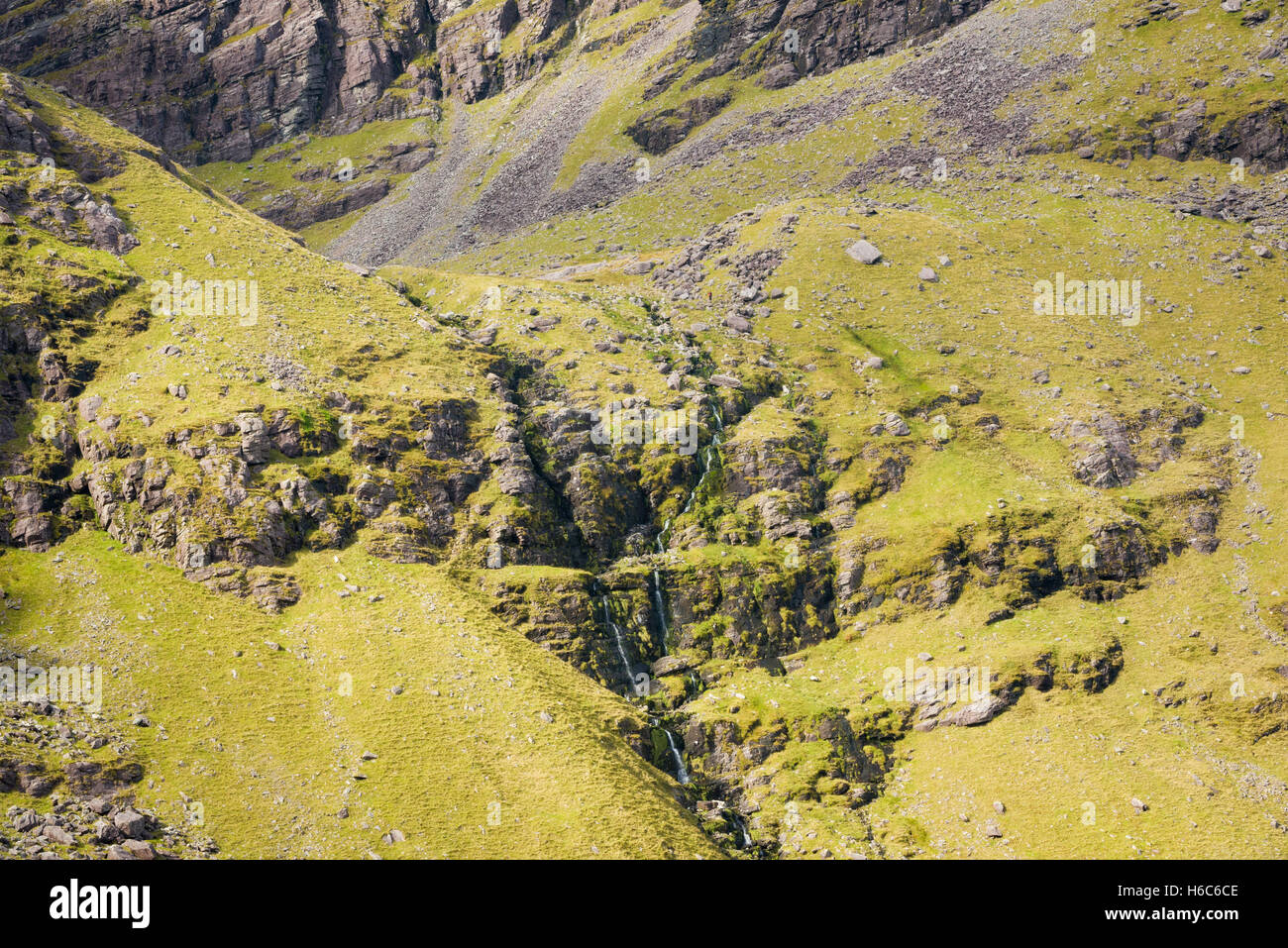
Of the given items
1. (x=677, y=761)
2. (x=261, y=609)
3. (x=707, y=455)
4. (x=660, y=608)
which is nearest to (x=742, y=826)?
(x=677, y=761)

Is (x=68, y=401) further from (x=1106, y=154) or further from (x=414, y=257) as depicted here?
(x=1106, y=154)

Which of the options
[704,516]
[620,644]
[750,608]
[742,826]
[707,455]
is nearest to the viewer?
[742,826]

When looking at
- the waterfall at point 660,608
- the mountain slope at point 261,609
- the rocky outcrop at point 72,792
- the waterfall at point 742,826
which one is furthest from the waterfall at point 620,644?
the rocky outcrop at point 72,792

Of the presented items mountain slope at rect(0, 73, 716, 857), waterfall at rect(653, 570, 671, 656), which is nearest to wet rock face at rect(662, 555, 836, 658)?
waterfall at rect(653, 570, 671, 656)

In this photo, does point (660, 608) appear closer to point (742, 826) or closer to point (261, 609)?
point (742, 826)

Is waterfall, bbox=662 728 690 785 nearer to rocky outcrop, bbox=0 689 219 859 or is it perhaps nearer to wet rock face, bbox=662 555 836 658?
wet rock face, bbox=662 555 836 658

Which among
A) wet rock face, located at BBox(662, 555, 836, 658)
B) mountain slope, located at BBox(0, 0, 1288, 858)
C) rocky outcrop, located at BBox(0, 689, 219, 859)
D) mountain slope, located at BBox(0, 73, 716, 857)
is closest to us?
rocky outcrop, located at BBox(0, 689, 219, 859)

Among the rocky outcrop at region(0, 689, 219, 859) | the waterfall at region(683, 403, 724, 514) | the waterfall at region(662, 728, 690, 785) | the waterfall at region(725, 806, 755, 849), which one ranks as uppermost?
the waterfall at region(683, 403, 724, 514)

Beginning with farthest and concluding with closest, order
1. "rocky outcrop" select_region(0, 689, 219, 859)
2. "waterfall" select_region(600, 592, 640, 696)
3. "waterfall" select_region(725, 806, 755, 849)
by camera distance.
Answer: "waterfall" select_region(600, 592, 640, 696) → "waterfall" select_region(725, 806, 755, 849) → "rocky outcrop" select_region(0, 689, 219, 859)

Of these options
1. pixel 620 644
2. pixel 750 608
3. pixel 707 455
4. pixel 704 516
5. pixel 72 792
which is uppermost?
pixel 707 455

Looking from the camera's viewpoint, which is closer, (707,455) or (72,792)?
(72,792)

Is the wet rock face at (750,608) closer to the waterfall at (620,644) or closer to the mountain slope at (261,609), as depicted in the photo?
the waterfall at (620,644)

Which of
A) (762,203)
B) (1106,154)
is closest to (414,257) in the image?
(762,203)
